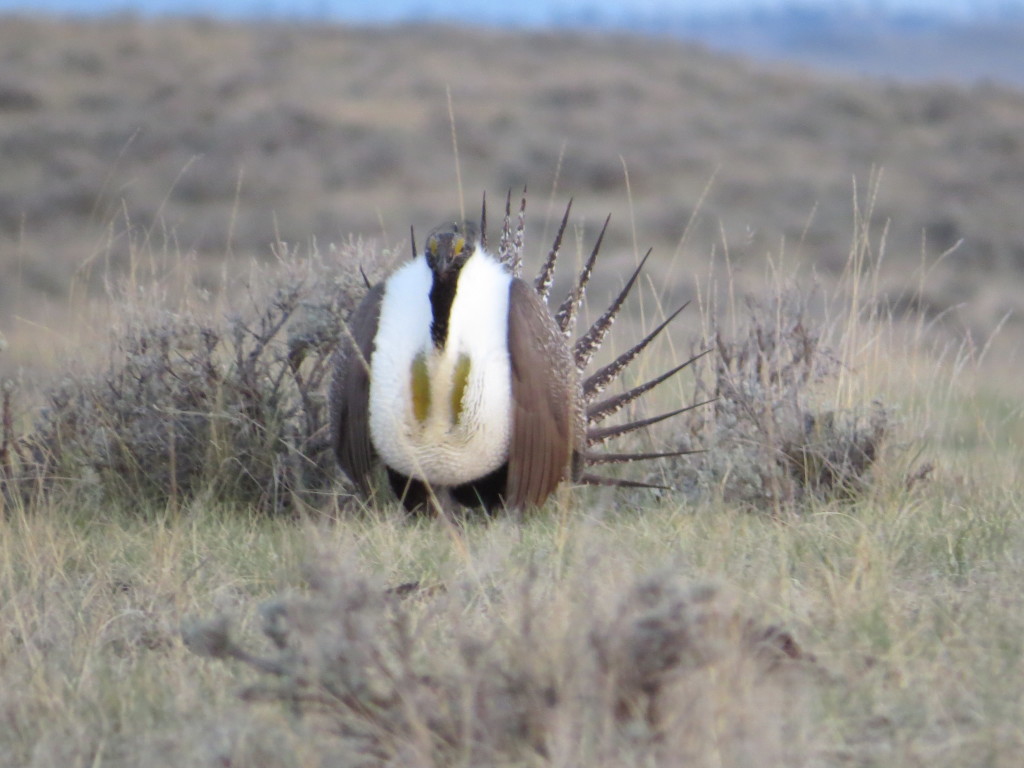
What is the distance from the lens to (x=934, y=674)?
1993 millimetres

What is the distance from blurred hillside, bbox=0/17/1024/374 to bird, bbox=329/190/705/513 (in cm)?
677

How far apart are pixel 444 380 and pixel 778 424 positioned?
989 mm

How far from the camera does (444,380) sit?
2.83m

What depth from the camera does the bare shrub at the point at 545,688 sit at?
171 centimetres

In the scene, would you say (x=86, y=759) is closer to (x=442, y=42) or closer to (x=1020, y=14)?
(x=442, y=42)

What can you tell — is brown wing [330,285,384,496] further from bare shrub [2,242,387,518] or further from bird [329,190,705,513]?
bare shrub [2,242,387,518]

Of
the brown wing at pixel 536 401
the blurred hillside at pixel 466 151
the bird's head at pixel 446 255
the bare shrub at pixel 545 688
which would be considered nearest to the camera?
the bare shrub at pixel 545 688

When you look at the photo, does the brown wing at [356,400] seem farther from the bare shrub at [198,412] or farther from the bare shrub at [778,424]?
the bare shrub at [778,424]

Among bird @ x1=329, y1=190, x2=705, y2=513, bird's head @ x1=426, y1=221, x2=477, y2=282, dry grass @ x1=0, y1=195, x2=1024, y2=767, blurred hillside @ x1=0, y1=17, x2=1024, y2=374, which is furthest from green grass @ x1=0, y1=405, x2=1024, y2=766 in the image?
blurred hillside @ x1=0, y1=17, x2=1024, y2=374

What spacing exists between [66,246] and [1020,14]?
120 m

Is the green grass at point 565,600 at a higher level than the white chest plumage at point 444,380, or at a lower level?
lower

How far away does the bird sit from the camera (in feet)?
9.30

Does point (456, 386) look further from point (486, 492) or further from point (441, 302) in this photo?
point (486, 492)

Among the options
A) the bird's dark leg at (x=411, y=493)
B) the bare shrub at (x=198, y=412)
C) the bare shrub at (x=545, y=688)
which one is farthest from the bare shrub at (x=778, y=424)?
the bare shrub at (x=545, y=688)
